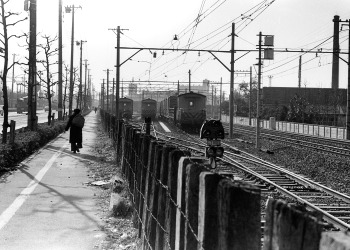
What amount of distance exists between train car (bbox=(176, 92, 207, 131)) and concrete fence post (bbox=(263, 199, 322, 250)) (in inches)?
1628

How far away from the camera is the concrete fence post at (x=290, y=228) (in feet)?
5.60

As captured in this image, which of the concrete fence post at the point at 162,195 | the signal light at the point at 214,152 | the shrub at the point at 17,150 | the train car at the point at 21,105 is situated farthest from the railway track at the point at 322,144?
the train car at the point at 21,105

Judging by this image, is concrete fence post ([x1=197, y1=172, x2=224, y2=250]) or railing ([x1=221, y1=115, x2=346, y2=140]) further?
railing ([x1=221, y1=115, x2=346, y2=140])

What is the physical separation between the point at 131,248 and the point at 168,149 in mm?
2363

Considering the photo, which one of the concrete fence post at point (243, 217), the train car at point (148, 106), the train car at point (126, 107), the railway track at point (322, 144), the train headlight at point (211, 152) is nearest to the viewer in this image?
the concrete fence post at point (243, 217)

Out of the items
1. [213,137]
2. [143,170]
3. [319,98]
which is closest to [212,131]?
[213,137]

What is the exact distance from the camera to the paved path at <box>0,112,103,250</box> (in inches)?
279

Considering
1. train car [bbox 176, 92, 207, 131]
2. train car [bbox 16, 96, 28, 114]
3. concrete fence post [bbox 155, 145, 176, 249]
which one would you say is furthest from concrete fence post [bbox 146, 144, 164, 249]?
train car [bbox 16, 96, 28, 114]

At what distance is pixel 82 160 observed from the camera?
17.6 meters

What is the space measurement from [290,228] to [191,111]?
41.9m

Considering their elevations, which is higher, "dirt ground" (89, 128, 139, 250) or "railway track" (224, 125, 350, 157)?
"dirt ground" (89, 128, 139, 250)

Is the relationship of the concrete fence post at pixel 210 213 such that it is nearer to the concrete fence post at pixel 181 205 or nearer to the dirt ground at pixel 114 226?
the concrete fence post at pixel 181 205

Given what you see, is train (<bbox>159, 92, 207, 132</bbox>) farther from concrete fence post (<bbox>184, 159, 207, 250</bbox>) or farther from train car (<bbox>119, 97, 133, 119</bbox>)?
concrete fence post (<bbox>184, 159, 207, 250</bbox>)

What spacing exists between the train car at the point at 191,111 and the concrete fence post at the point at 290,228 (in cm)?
4135
